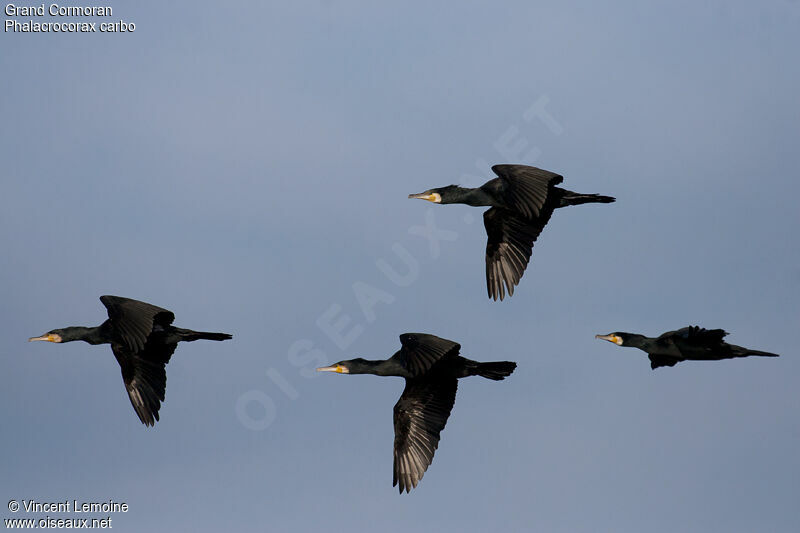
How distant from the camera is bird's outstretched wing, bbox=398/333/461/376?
24781mm

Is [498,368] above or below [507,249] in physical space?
below

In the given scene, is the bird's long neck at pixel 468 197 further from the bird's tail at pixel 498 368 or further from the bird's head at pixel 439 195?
the bird's tail at pixel 498 368

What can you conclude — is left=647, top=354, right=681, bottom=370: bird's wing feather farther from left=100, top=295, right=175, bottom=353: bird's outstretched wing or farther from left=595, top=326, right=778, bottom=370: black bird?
left=100, top=295, right=175, bottom=353: bird's outstretched wing

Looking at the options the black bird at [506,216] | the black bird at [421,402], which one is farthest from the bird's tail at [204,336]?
the black bird at [506,216]

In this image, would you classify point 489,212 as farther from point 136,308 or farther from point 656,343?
point 136,308

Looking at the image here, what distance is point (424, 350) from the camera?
24.9m

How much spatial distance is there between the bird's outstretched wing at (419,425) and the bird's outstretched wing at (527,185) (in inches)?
121

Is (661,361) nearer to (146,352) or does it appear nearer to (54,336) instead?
(146,352)

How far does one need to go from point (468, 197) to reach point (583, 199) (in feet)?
6.60

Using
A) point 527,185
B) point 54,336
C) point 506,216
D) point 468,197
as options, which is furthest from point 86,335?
point 527,185

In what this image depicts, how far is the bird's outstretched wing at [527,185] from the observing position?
2595cm

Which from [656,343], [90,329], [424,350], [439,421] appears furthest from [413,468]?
[90,329]

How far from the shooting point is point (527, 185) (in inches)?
1025

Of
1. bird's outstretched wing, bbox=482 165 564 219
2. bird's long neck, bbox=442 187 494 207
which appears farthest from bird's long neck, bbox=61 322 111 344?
bird's outstretched wing, bbox=482 165 564 219
